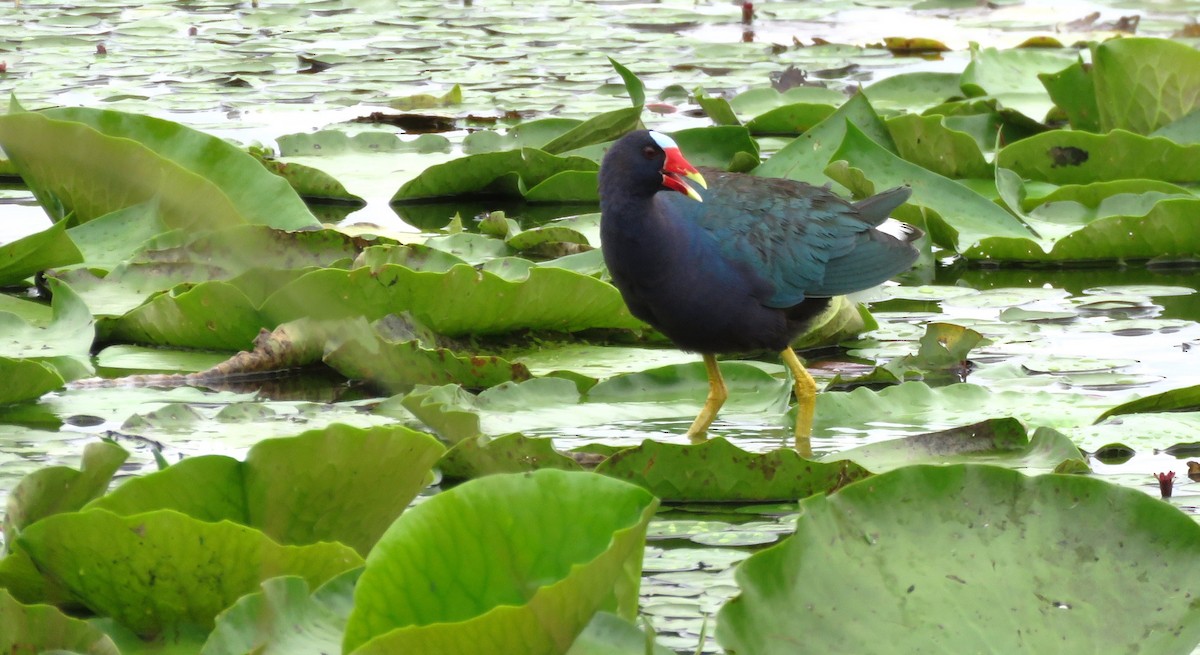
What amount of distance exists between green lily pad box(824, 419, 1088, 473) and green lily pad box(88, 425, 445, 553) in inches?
38.6

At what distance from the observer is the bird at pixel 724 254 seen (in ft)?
10.3

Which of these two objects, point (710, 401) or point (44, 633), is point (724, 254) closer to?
point (710, 401)

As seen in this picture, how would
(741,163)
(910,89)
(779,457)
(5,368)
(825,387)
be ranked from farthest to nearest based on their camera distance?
(910,89)
(741,163)
(825,387)
(5,368)
(779,457)

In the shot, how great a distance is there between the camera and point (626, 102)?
5938 millimetres

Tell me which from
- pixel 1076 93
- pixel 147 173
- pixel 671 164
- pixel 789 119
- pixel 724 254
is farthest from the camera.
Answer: pixel 789 119

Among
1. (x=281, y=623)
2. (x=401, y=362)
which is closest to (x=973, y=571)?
(x=281, y=623)

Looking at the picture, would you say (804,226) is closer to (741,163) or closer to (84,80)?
(741,163)

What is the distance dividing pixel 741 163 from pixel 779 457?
2.24 m

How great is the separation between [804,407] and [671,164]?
0.59 metres

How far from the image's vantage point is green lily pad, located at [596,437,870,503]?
2402 millimetres

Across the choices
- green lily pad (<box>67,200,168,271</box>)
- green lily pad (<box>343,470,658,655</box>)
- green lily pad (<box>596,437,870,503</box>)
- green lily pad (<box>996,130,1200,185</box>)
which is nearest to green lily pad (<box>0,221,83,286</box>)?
green lily pad (<box>67,200,168,271</box>)

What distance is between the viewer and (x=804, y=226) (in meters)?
3.52

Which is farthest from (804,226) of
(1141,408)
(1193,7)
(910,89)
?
(1193,7)

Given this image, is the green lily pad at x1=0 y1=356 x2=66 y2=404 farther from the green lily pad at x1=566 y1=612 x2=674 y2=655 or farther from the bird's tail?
the bird's tail
